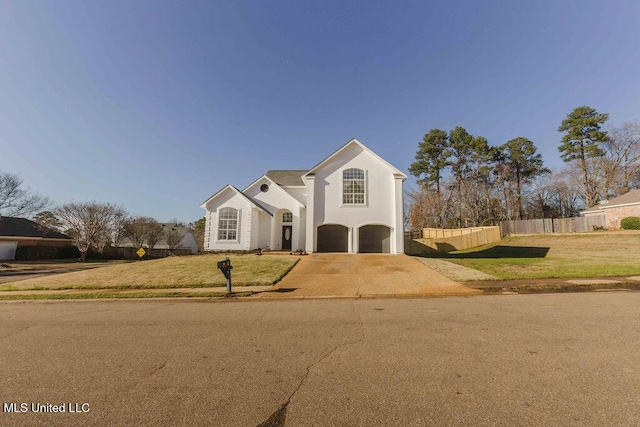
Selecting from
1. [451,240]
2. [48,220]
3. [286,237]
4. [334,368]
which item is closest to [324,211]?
[286,237]

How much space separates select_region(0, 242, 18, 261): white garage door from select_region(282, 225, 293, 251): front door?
1487 inches

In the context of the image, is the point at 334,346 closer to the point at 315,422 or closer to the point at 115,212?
the point at 315,422

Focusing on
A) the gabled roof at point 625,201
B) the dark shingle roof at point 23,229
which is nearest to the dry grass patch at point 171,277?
the dark shingle roof at point 23,229

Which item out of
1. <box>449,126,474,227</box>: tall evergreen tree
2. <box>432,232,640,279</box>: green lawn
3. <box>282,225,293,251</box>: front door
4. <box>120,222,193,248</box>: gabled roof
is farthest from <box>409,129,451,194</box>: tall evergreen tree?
<box>120,222,193,248</box>: gabled roof

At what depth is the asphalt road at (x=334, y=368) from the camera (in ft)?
9.21

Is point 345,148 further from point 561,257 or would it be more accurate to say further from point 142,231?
point 142,231

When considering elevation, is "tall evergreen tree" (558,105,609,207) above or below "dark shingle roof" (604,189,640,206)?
above

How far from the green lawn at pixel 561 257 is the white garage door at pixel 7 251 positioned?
50699 millimetres

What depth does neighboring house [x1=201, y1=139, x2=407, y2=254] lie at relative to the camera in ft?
69.8

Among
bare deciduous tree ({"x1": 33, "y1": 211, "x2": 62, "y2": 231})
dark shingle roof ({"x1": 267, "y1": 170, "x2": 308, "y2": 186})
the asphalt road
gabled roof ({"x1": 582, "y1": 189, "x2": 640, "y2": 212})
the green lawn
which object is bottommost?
the asphalt road

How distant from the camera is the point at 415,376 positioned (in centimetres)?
353

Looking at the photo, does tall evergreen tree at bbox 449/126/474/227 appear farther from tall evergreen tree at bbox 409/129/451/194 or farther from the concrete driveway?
the concrete driveway

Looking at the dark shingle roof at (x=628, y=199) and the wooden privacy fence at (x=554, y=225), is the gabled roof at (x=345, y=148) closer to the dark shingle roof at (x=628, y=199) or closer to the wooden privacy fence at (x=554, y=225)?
the wooden privacy fence at (x=554, y=225)

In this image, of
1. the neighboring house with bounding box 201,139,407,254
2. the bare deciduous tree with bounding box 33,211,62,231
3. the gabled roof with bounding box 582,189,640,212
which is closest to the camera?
the neighboring house with bounding box 201,139,407,254
